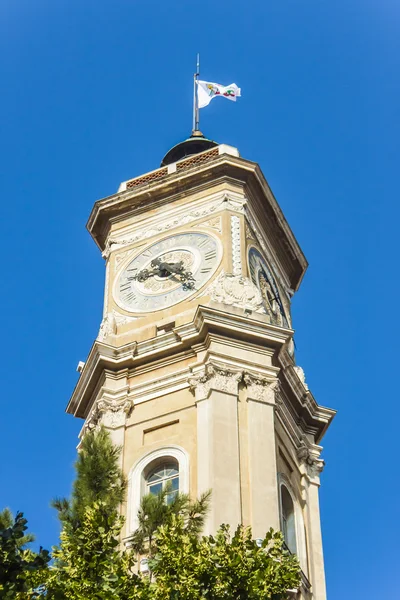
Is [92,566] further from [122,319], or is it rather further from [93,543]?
[122,319]

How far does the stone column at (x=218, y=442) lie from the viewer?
28.5 meters

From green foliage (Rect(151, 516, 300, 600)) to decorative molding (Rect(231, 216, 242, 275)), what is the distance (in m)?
15.8

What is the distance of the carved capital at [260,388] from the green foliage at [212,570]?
11791 mm

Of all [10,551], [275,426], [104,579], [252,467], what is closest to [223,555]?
[104,579]

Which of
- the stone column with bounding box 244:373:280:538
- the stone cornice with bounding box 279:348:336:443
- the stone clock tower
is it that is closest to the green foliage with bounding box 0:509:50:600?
the stone clock tower

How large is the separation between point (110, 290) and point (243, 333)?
5.89 metres

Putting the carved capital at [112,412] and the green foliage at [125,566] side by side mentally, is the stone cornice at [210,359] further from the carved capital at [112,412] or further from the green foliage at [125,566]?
the green foliage at [125,566]

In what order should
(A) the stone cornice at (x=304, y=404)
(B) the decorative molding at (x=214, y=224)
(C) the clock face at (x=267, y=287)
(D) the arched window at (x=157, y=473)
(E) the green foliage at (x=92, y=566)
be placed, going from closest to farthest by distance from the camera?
(E) the green foliage at (x=92, y=566) → (D) the arched window at (x=157, y=473) → (A) the stone cornice at (x=304, y=404) → (C) the clock face at (x=267, y=287) → (B) the decorative molding at (x=214, y=224)

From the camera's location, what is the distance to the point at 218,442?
29938mm

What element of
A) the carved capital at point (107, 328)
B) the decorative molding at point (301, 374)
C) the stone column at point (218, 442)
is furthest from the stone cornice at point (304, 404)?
the carved capital at point (107, 328)

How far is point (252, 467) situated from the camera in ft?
98.1

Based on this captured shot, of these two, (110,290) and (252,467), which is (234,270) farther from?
(252,467)

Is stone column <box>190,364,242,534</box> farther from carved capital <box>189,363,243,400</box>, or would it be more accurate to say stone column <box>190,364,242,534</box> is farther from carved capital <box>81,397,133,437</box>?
carved capital <box>81,397,133,437</box>

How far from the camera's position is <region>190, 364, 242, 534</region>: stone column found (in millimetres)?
28531
